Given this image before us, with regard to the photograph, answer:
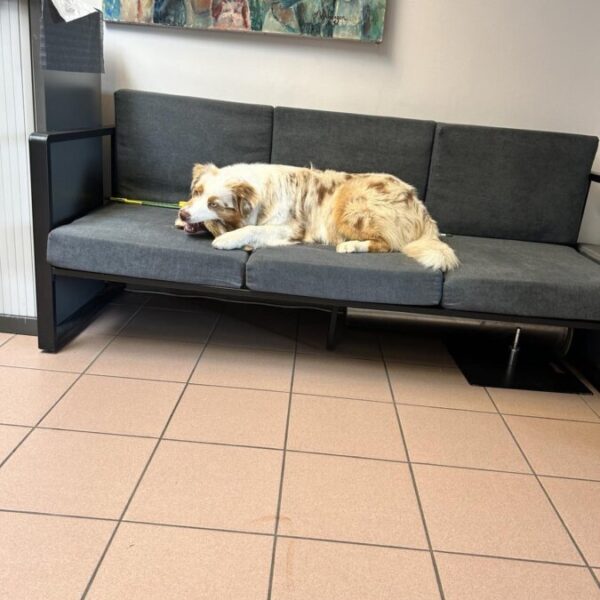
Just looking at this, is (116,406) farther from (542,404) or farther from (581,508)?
(542,404)

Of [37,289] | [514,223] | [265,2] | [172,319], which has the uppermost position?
[265,2]

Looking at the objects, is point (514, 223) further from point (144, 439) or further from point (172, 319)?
point (144, 439)

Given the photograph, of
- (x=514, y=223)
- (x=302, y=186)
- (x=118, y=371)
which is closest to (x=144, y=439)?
(x=118, y=371)

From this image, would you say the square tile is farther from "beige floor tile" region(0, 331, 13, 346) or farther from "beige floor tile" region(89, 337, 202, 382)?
"beige floor tile" region(0, 331, 13, 346)

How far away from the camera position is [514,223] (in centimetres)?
303

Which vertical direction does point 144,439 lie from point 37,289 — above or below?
below

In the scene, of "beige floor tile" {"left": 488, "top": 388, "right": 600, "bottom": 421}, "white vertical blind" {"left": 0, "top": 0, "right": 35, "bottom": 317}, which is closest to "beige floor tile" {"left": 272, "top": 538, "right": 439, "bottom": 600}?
"beige floor tile" {"left": 488, "top": 388, "right": 600, "bottom": 421}

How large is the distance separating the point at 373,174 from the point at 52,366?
171 cm

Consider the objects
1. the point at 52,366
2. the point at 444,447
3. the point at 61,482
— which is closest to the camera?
the point at 61,482

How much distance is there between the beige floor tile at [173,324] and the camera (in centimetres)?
286

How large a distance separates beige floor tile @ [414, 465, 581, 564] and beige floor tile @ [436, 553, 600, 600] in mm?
38

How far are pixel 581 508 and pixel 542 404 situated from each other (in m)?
0.72

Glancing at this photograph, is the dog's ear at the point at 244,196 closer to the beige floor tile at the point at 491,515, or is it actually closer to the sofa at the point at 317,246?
the sofa at the point at 317,246

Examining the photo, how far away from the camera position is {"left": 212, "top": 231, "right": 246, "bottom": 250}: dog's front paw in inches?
96.5
